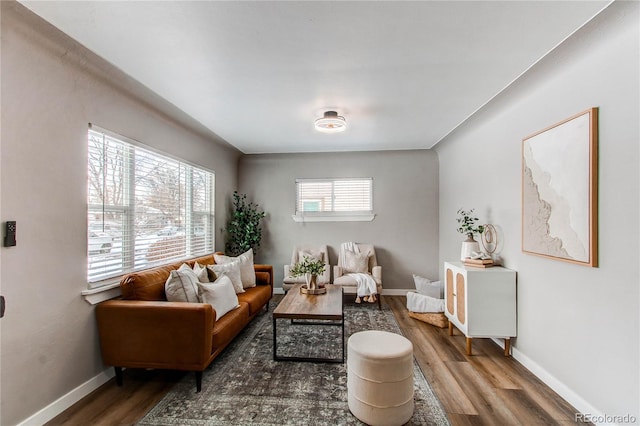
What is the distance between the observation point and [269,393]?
227 centimetres

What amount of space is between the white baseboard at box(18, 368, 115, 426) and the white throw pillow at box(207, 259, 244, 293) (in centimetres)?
128

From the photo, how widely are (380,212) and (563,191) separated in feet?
10.1

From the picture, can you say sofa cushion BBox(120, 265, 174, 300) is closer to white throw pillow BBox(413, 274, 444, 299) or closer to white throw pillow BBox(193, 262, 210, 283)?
white throw pillow BBox(193, 262, 210, 283)

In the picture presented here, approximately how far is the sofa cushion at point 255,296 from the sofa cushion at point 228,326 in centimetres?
15

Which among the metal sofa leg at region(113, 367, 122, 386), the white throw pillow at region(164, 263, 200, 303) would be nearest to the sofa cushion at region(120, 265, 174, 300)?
the white throw pillow at region(164, 263, 200, 303)

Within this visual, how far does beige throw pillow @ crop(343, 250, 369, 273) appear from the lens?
4.75 m

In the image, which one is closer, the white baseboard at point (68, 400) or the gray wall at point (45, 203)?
the gray wall at point (45, 203)

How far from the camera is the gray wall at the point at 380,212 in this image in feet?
16.8

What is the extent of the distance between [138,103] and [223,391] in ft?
8.89

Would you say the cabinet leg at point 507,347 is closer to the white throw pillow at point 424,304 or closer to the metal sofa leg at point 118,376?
the white throw pillow at point 424,304

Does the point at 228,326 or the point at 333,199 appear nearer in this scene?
the point at 228,326

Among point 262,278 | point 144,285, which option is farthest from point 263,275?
point 144,285

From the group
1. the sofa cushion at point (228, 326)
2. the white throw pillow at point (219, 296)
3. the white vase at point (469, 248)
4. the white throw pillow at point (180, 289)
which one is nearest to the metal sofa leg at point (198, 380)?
the sofa cushion at point (228, 326)

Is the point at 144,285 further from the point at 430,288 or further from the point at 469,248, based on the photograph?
the point at 430,288
